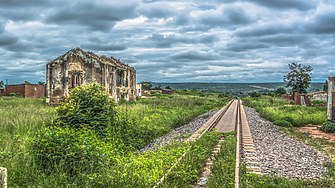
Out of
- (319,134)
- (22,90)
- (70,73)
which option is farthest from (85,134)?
(22,90)

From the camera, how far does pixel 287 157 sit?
7.33 meters

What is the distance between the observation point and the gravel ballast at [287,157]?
599 cm

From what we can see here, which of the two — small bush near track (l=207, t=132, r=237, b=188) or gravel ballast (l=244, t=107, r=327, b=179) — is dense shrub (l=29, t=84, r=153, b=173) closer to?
small bush near track (l=207, t=132, r=237, b=188)

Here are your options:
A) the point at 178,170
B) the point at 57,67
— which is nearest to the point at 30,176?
the point at 178,170

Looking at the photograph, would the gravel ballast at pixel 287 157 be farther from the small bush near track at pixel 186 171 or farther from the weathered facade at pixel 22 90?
the weathered facade at pixel 22 90

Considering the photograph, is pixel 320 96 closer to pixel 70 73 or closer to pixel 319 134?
pixel 319 134

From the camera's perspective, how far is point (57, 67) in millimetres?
23359

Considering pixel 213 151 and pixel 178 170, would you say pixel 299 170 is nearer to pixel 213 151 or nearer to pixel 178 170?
pixel 213 151

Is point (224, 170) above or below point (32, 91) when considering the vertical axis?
below

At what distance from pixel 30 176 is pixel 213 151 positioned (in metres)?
5.60

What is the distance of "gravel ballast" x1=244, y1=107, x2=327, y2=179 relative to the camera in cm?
599

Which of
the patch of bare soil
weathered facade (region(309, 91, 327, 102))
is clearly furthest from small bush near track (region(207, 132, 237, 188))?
weathered facade (region(309, 91, 327, 102))

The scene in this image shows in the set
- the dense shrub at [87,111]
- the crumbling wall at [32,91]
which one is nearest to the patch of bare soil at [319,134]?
the dense shrub at [87,111]

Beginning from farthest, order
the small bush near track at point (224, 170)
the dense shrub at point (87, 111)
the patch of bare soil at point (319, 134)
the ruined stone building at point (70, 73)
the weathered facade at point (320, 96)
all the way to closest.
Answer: the weathered facade at point (320, 96) → the ruined stone building at point (70, 73) → the patch of bare soil at point (319, 134) → the dense shrub at point (87, 111) → the small bush near track at point (224, 170)
